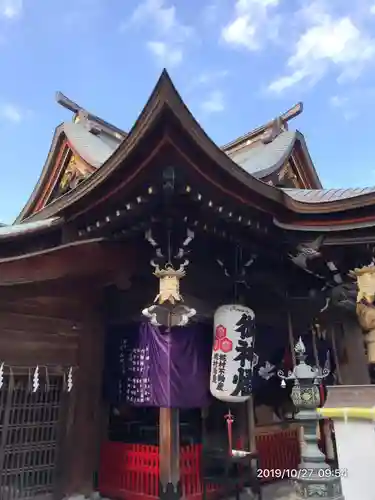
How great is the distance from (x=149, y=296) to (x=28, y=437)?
2942 millimetres

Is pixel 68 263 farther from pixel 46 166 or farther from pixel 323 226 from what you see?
pixel 46 166

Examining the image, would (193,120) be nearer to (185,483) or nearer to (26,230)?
(26,230)

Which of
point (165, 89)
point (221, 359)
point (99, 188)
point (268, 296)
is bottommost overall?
point (221, 359)

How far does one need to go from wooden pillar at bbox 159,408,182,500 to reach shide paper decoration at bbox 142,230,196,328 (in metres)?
1.45

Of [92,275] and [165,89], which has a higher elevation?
[165,89]

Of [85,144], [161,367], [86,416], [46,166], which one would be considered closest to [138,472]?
[86,416]

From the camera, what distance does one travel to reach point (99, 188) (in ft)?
19.4

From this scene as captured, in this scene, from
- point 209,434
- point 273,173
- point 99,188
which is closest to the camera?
point 99,188

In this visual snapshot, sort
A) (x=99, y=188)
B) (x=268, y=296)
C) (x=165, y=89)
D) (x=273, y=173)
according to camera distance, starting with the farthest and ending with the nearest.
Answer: (x=273, y=173)
(x=268, y=296)
(x=99, y=188)
(x=165, y=89)

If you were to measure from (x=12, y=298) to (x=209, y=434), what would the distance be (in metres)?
4.56

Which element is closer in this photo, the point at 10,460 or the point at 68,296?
the point at 10,460

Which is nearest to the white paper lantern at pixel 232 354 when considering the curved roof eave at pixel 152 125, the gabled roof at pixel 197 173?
the gabled roof at pixel 197 173

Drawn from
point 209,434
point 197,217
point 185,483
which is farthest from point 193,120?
point 209,434

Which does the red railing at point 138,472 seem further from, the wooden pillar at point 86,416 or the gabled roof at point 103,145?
the gabled roof at point 103,145
